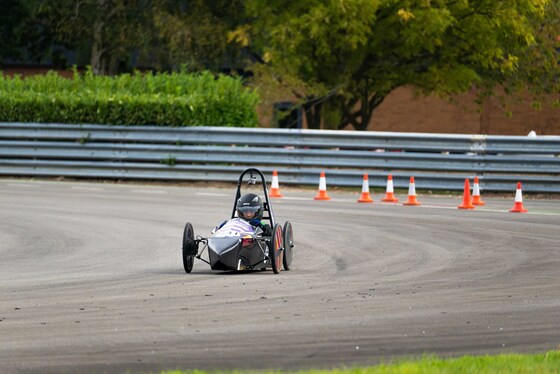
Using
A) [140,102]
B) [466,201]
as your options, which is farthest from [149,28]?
[466,201]

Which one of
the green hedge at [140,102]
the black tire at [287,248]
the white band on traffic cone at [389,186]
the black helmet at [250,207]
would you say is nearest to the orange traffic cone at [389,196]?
the white band on traffic cone at [389,186]

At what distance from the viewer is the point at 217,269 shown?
1357 cm

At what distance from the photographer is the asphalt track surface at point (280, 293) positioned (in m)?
8.65

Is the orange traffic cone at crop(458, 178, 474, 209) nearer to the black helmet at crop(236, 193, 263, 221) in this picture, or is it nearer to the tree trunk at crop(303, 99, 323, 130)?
the black helmet at crop(236, 193, 263, 221)

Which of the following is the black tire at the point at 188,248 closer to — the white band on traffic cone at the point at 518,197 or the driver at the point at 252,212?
the driver at the point at 252,212

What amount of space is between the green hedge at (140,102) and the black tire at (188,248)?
15.5 m

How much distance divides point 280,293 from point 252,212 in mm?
2288

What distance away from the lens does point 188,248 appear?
1347 cm

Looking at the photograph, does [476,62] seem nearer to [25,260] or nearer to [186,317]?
[25,260]

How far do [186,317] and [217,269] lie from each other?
138 inches

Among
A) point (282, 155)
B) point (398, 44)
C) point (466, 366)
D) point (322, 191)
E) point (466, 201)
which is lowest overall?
point (466, 366)

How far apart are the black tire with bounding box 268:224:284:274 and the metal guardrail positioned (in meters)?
13.2

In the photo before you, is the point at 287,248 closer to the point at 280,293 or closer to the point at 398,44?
the point at 280,293

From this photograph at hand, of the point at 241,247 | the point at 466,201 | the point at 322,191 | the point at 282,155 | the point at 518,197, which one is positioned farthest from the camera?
the point at 282,155
